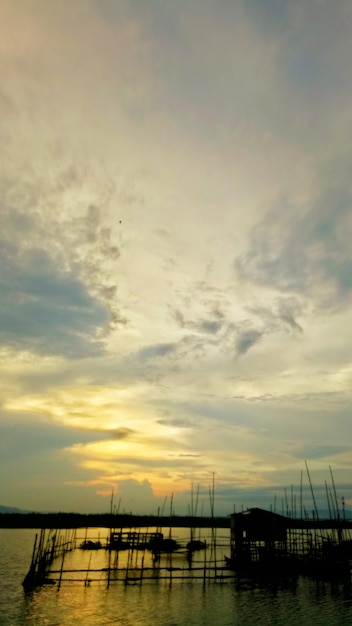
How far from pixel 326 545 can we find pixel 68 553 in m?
33.4

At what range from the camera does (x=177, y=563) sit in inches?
1709

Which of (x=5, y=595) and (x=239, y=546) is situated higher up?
(x=239, y=546)

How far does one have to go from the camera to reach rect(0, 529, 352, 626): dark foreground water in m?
22.8

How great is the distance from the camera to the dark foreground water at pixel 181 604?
22766 millimetres

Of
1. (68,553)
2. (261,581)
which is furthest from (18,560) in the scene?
(261,581)

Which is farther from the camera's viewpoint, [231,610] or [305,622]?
[231,610]

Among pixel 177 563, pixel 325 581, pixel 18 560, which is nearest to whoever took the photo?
pixel 325 581

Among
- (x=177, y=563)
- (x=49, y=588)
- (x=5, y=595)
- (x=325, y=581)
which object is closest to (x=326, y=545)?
→ (x=325, y=581)

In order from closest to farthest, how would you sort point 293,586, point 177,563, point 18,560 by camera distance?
point 293,586, point 177,563, point 18,560

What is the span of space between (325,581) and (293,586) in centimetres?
371

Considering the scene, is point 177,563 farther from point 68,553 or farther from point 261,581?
point 68,553

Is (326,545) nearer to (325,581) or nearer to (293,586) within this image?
(325,581)

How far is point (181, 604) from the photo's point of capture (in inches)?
1032

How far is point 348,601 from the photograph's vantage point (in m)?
27.0
